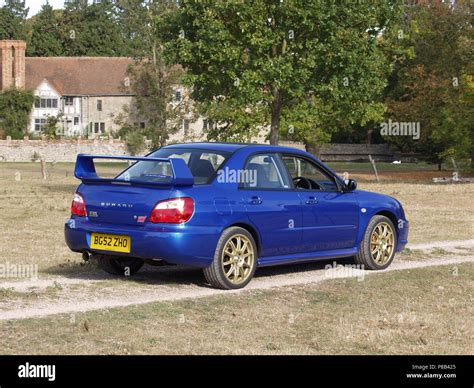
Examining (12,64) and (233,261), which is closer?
(233,261)

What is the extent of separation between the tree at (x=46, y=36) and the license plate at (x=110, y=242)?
101788 mm

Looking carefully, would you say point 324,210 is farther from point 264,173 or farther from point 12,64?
point 12,64

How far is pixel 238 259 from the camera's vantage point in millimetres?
11648

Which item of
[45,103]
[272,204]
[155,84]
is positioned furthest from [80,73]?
[272,204]

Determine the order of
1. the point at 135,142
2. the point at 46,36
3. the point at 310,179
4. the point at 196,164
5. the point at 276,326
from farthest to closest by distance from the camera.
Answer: the point at 46,36, the point at 135,142, the point at 310,179, the point at 196,164, the point at 276,326

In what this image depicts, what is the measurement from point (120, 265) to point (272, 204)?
2.10 meters

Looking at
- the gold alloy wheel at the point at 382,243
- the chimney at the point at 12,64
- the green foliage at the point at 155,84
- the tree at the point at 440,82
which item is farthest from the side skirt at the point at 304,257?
the chimney at the point at 12,64

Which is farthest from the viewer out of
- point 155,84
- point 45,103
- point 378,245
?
point 45,103

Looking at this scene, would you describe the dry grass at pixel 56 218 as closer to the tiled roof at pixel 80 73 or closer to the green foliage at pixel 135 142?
the green foliage at pixel 135 142

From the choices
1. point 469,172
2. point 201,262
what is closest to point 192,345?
point 201,262

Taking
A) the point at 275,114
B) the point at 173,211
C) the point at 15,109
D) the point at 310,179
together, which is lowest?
the point at 173,211

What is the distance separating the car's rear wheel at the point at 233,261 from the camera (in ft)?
37.4

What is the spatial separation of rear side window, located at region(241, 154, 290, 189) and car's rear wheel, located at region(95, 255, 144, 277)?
69.9 inches
